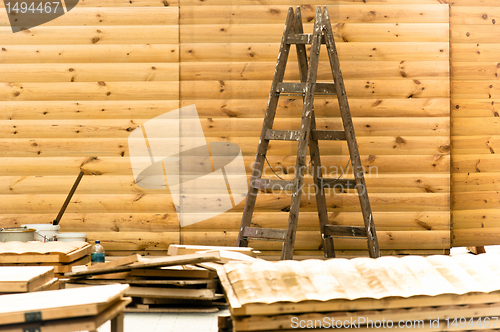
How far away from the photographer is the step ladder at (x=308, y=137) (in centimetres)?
357

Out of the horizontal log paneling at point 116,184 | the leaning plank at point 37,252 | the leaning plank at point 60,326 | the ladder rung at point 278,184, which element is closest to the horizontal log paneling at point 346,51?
the horizontal log paneling at point 116,184

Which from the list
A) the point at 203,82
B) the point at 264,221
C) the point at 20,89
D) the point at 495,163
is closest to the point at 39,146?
the point at 20,89

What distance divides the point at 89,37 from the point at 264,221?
2506mm

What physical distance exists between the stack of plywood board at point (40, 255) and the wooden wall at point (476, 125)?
11.7 ft

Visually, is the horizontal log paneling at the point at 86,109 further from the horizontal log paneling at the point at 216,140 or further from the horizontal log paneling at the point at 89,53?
the horizontal log paneling at the point at 89,53

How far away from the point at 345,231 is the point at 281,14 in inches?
85.8

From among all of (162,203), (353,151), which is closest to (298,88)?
(353,151)

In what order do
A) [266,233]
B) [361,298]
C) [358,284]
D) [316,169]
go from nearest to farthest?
[361,298] → [358,284] → [266,233] → [316,169]

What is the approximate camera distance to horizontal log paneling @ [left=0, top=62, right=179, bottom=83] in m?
4.23

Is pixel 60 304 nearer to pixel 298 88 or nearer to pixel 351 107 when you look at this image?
pixel 298 88

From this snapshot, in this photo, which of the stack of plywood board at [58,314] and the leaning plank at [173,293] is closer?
the stack of plywood board at [58,314]

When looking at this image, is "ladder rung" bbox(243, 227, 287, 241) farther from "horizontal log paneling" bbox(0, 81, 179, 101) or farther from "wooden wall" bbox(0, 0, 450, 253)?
"horizontal log paneling" bbox(0, 81, 179, 101)

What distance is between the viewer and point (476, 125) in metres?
4.29

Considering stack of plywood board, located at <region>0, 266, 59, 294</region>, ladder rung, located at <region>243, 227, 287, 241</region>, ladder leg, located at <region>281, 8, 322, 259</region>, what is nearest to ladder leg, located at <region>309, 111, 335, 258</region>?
ladder leg, located at <region>281, 8, 322, 259</region>
